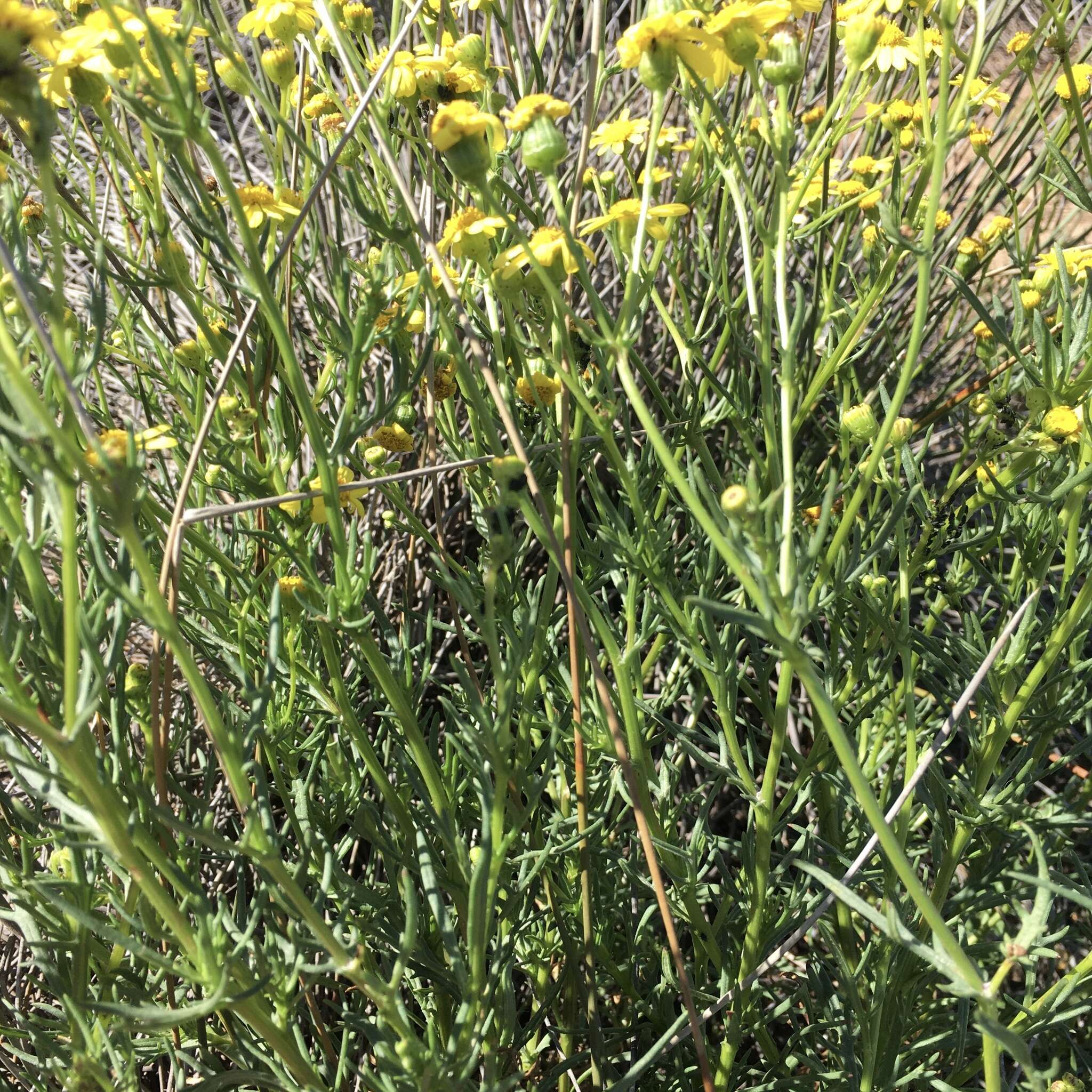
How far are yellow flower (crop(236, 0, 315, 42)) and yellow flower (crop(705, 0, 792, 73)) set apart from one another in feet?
1.84

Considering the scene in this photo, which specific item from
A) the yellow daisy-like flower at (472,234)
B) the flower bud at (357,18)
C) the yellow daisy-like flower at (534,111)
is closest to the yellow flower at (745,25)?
the yellow daisy-like flower at (534,111)

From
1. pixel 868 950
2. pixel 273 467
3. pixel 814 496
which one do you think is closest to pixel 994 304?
pixel 814 496

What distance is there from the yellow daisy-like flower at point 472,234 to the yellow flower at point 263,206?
Result: 0.18 meters

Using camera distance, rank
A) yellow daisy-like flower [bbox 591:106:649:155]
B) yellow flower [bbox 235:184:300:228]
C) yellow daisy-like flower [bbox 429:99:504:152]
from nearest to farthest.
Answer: yellow daisy-like flower [bbox 429:99:504:152], yellow flower [bbox 235:184:300:228], yellow daisy-like flower [bbox 591:106:649:155]

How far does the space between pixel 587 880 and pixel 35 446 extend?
825mm

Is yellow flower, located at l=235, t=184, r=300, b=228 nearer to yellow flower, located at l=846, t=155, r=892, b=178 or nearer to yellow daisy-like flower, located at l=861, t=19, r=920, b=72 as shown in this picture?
yellow flower, located at l=846, t=155, r=892, b=178

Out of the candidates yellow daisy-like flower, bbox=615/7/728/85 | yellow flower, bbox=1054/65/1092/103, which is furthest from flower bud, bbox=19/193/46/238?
yellow flower, bbox=1054/65/1092/103

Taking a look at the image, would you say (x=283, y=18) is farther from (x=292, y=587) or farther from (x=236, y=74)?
(x=292, y=587)

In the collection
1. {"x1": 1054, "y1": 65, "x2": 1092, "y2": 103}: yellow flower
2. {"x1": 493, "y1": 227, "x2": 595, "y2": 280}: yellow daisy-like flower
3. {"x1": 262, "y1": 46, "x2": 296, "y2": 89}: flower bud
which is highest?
{"x1": 262, "y1": 46, "x2": 296, "y2": 89}: flower bud

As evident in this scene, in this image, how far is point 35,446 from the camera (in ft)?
2.04

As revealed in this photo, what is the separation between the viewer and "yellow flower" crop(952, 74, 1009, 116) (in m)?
1.30

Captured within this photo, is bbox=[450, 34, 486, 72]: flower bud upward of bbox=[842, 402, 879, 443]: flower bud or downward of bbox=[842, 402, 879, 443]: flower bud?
upward

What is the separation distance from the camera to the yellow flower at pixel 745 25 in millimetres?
890

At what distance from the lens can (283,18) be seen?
3.95ft
